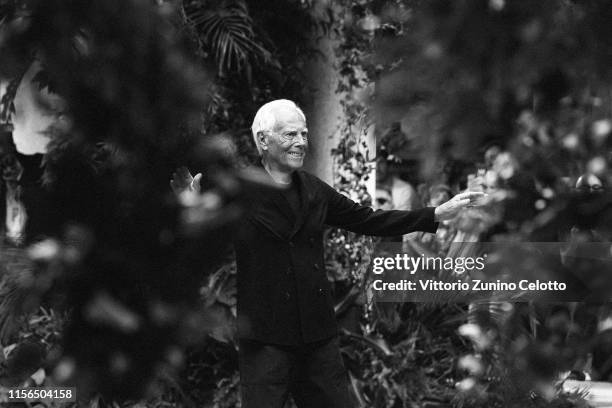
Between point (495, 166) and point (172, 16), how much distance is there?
1.32 feet

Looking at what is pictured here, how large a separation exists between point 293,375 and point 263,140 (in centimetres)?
82

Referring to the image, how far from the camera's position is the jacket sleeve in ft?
13.5

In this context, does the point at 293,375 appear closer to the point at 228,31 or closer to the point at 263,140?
the point at 263,140

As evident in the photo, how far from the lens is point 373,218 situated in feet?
13.7

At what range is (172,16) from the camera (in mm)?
1204

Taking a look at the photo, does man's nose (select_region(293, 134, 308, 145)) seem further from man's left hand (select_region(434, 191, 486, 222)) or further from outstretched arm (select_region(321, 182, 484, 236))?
man's left hand (select_region(434, 191, 486, 222))

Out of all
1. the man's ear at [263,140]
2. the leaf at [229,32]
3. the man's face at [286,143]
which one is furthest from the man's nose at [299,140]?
the leaf at [229,32]

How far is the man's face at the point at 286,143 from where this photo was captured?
4008 millimetres

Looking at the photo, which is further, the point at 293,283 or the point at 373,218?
the point at 373,218

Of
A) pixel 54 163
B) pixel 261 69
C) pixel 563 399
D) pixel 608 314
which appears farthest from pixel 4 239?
pixel 261 69

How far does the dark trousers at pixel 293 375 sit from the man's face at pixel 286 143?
0.62 m

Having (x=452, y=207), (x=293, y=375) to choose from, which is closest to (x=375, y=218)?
(x=452, y=207)

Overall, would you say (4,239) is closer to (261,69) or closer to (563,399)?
(563,399)

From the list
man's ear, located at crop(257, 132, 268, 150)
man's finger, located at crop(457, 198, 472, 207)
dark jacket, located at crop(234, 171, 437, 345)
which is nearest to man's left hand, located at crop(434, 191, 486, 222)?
man's finger, located at crop(457, 198, 472, 207)
